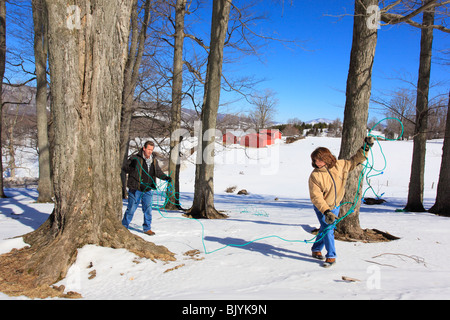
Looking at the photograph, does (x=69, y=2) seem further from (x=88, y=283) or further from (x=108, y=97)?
(x=88, y=283)

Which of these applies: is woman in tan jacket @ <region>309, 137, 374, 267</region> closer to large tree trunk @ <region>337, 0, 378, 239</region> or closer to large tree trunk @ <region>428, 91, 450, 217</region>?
large tree trunk @ <region>337, 0, 378, 239</region>

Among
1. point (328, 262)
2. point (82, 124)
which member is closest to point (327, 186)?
point (328, 262)

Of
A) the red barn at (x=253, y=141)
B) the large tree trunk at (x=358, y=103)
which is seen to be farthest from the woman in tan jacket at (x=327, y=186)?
the red barn at (x=253, y=141)

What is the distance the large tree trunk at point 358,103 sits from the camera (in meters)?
5.17

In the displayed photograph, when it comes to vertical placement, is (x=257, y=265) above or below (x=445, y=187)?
below

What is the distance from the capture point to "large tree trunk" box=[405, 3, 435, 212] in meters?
9.92

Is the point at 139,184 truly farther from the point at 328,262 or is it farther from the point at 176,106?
the point at 176,106

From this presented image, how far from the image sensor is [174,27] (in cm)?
1002

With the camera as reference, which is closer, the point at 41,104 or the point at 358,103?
the point at 358,103

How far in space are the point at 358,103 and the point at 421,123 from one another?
259 inches

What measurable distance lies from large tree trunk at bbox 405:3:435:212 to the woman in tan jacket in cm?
751

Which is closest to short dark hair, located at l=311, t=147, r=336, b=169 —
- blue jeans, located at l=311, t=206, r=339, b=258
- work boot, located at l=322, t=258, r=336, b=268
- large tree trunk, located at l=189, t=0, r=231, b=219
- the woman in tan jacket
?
the woman in tan jacket

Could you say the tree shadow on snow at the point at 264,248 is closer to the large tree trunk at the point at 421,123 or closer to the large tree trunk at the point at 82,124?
the large tree trunk at the point at 82,124

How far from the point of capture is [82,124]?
366 cm
